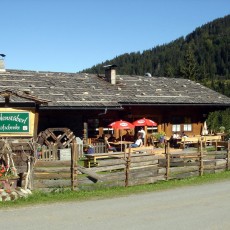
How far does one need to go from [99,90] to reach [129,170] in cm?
1226

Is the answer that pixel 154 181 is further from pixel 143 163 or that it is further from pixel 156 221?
pixel 156 221

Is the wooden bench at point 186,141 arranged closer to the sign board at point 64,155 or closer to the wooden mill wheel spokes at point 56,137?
the wooden mill wheel spokes at point 56,137

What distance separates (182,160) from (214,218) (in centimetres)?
676

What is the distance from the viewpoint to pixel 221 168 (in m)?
16.2

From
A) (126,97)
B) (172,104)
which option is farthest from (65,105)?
(172,104)

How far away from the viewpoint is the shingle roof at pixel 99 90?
22098 millimetres

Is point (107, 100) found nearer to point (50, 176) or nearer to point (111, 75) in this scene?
point (111, 75)

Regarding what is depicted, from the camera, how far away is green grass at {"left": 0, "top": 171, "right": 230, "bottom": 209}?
10.1 meters

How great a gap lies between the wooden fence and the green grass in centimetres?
29

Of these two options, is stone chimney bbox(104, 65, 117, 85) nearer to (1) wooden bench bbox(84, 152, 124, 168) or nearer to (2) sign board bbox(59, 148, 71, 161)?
(2) sign board bbox(59, 148, 71, 161)

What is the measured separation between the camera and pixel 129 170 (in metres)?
12.9

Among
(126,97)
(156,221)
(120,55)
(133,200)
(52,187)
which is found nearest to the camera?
(156,221)

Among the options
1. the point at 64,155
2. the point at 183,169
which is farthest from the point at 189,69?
the point at 183,169

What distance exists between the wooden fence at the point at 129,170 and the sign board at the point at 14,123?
1.11 m
